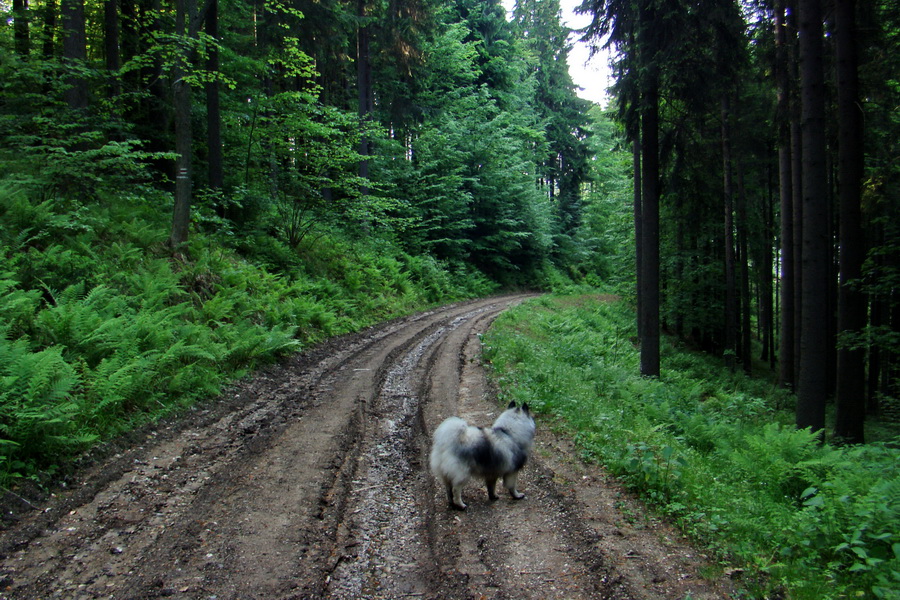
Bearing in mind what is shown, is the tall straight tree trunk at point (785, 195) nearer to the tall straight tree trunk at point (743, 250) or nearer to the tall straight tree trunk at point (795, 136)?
the tall straight tree trunk at point (795, 136)

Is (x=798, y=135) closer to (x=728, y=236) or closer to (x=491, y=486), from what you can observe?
(x=728, y=236)

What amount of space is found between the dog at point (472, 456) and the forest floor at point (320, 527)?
0.87 ft

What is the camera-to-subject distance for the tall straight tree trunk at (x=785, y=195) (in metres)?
11.4

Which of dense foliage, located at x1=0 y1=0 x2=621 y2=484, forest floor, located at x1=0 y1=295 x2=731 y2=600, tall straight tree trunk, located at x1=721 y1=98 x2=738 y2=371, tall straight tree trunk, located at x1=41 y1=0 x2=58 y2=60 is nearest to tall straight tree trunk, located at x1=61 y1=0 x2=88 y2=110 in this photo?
dense foliage, located at x1=0 y1=0 x2=621 y2=484

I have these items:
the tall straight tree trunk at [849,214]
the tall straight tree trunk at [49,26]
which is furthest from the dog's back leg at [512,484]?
the tall straight tree trunk at [49,26]

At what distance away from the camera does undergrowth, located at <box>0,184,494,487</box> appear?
5.82m

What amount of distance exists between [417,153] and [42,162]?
20033 millimetres

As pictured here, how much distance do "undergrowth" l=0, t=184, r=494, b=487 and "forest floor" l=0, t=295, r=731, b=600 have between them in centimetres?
64

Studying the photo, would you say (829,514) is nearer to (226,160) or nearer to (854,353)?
(854,353)

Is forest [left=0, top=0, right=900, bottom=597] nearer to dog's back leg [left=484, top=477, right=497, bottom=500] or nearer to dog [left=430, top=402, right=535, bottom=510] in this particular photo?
dog [left=430, top=402, right=535, bottom=510]

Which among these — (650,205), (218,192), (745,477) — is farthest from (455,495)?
(218,192)

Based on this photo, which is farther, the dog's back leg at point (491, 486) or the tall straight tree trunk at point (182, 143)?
the tall straight tree trunk at point (182, 143)

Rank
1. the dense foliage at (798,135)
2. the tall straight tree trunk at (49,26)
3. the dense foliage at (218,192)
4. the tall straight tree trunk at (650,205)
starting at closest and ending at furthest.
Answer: the dense foliage at (218,192) < the dense foliage at (798,135) < the tall straight tree trunk at (650,205) < the tall straight tree trunk at (49,26)

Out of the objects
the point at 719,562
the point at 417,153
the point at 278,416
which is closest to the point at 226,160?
the point at 417,153
